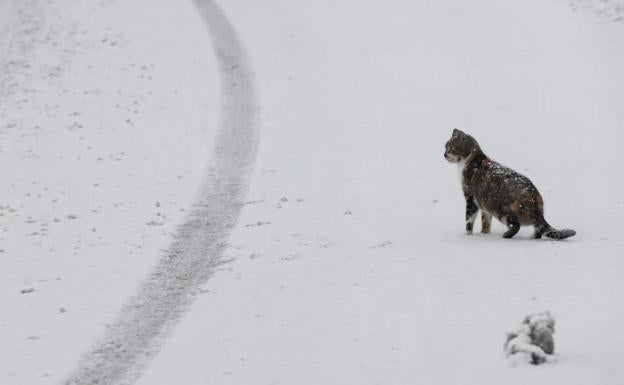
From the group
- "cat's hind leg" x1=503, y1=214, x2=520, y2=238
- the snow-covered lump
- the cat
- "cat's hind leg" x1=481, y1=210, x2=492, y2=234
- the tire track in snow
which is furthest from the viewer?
"cat's hind leg" x1=481, y1=210, x2=492, y2=234

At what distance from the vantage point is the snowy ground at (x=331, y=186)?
10812 millimetres

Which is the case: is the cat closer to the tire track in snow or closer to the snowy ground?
the snowy ground

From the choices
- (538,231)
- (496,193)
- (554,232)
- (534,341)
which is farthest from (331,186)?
(534,341)

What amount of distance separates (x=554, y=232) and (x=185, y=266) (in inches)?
279

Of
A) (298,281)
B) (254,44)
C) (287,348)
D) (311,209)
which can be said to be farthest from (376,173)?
(254,44)

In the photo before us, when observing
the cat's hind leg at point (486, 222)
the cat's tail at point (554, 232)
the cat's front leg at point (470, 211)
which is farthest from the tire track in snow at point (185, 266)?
the cat's tail at point (554, 232)

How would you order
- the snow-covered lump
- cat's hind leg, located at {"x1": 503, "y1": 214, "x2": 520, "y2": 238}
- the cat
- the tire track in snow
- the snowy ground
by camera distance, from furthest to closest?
1. cat's hind leg, located at {"x1": 503, "y1": 214, "x2": 520, "y2": 238}
2. the cat
3. the tire track in snow
4. the snowy ground
5. the snow-covered lump

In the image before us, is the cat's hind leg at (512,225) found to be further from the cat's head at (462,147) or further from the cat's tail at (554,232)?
the cat's head at (462,147)

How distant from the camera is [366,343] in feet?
35.2

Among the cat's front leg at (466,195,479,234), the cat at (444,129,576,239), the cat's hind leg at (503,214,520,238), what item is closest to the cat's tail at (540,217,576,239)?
the cat at (444,129,576,239)

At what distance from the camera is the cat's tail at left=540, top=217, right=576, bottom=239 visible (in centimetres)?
1316

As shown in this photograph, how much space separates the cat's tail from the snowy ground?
23 cm

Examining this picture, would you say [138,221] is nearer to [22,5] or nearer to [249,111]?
[249,111]

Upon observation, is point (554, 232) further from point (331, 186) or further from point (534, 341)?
point (331, 186)
